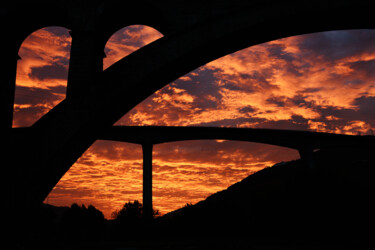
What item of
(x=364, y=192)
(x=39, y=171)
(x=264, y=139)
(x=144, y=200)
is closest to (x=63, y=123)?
(x=39, y=171)

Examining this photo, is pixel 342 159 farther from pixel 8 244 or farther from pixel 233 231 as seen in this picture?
pixel 8 244

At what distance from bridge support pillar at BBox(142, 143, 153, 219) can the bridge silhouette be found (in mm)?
31760

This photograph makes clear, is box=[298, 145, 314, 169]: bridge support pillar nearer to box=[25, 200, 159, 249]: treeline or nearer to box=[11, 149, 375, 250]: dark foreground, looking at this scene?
box=[11, 149, 375, 250]: dark foreground

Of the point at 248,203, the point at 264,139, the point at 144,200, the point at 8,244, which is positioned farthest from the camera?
the point at 264,139

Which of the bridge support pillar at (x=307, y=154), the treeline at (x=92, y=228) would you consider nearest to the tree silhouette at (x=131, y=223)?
the treeline at (x=92, y=228)

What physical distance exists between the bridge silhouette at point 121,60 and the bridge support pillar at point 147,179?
31.8 metres

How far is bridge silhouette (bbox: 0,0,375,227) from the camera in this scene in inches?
275

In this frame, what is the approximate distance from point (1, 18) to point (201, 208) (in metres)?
28.4

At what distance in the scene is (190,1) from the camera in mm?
7871

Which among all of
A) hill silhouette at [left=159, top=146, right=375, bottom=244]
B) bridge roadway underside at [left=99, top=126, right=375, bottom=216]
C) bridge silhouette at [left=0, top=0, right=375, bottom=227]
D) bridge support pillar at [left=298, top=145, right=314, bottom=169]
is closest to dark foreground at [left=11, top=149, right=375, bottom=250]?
hill silhouette at [left=159, top=146, right=375, bottom=244]

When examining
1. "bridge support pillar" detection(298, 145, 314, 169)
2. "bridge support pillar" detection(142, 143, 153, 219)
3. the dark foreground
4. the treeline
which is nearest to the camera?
the dark foreground

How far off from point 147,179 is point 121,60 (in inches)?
1337

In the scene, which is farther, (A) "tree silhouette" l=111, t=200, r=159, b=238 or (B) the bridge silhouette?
(A) "tree silhouette" l=111, t=200, r=159, b=238

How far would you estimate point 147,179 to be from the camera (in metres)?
40.0
